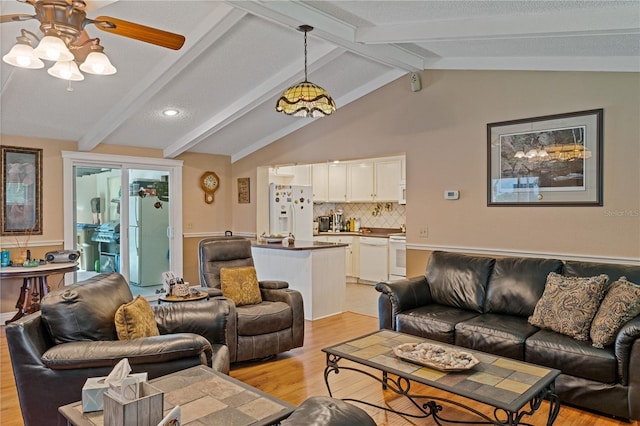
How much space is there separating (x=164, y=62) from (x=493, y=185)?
135 inches

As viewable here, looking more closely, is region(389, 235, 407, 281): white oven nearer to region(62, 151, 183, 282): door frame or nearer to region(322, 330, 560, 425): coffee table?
region(62, 151, 183, 282): door frame

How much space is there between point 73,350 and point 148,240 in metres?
4.46

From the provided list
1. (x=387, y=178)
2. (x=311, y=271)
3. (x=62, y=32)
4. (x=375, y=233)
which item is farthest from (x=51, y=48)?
(x=375, y=233)

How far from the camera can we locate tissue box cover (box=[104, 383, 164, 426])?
4.63ft

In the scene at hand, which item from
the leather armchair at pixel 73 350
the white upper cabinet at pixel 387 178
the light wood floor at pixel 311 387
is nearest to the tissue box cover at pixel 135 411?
the leather armchair at pixel 73 350

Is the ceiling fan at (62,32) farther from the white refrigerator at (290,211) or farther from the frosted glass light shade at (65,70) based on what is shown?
the white refrigerator at (290,211)

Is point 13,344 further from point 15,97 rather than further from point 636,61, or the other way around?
point 636,61

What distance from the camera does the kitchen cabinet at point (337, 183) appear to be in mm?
7996

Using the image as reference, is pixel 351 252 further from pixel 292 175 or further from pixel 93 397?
pixel 93 397

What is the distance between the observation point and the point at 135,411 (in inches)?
56.1

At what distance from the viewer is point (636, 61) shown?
3426 millimetres

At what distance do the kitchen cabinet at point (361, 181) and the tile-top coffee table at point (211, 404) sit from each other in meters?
5.93

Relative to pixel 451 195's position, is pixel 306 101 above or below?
above

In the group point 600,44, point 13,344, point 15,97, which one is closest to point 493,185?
Result: point 600,44
